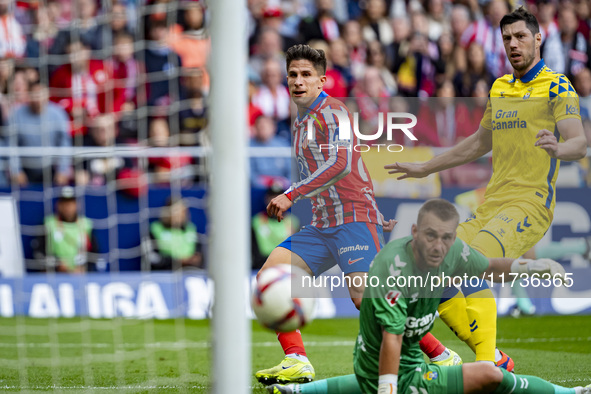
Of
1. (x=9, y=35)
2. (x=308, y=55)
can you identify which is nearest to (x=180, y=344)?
(x=308, y=55)

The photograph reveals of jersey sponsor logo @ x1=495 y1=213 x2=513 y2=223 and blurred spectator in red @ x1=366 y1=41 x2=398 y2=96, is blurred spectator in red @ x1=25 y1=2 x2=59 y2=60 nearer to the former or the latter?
blurred spectator in red @ x1=366 y1=41 x2=398 y2=96

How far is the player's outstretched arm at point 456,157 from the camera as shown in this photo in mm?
5422

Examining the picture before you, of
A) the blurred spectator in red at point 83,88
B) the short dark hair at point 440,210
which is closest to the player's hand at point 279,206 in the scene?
the short dark hair at point 440,210

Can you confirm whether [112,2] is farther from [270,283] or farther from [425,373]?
[425,373]

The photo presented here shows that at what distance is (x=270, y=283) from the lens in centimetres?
462

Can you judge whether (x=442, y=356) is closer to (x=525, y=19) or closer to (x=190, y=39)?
(x=525, y=19)

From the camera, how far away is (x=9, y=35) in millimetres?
10477

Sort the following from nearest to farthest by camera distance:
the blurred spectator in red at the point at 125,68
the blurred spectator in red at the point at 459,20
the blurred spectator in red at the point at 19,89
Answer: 1. the blurred spectator in red at the point at 19,89
2. the blurred spectator in red at the point at 125,68
3. the blurred spectator in red at the point at 459,20

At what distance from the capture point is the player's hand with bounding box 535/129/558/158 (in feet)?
16.5

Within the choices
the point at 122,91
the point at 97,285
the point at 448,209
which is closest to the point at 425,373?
the point at 448,209

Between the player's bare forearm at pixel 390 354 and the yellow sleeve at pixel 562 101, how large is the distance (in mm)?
2043

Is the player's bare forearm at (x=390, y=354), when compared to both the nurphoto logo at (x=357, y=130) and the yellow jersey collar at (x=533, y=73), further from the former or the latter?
the yellow jersey collar at (x=533, y=73)

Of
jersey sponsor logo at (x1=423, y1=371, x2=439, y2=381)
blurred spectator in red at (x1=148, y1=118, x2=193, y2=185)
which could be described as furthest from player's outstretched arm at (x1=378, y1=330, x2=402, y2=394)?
blurred spectator in red at (x1=148, y1=118, x2=193, y2=185)

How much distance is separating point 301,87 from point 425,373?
80.7 inches
